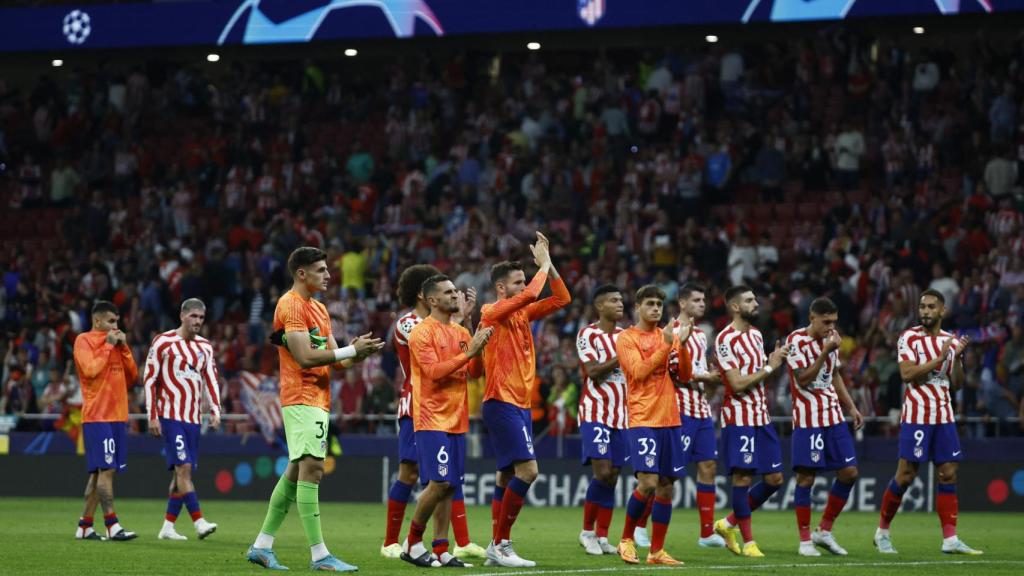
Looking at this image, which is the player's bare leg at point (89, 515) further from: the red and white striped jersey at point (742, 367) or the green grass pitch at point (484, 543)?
the red and white striped jersey at point (742, 367)

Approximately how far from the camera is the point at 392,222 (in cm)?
3086

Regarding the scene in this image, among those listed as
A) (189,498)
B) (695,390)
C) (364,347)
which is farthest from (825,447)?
(189,498)

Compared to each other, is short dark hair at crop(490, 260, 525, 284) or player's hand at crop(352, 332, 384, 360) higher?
short dark hair at crop(490, 260, 525, 284)

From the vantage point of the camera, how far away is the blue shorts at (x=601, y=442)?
1491 centimetres

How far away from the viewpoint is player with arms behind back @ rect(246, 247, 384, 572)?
11.8 metres

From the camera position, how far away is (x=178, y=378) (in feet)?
54.1

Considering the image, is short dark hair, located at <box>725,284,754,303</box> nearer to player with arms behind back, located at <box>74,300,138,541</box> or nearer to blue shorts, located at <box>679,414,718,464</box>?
blue shorts, located at <box>679,414,718,464</box>

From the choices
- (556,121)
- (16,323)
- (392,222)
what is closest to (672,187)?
(556,121)

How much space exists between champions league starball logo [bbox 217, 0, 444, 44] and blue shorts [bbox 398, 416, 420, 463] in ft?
55.7

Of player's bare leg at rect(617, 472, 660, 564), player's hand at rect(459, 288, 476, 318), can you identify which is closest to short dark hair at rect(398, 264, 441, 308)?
player's hand at rect(459, 288, 476, 318)

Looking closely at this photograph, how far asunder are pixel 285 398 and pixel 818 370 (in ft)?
17.7

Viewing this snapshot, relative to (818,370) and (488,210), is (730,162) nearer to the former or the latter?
(488,210)

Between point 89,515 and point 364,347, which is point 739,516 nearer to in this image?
point 364,347

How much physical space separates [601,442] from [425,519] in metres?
2.94
